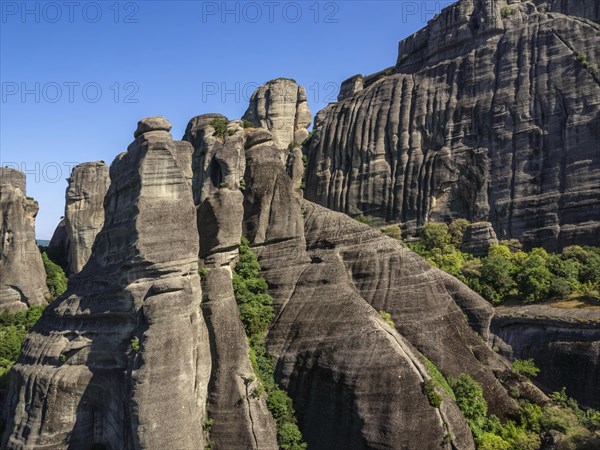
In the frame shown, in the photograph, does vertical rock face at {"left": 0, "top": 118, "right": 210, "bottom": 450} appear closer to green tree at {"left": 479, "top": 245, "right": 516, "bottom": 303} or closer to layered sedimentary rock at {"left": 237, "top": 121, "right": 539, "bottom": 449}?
layered sedimentary rock at {"left": 237, "top": 121, "right": 539, "bottom": 449}

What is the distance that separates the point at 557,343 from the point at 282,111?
47488 mm

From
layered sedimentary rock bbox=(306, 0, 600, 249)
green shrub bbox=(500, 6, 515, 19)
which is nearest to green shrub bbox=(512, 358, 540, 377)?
layered sedimentary rock bbox=(306, 0, 600, 249)

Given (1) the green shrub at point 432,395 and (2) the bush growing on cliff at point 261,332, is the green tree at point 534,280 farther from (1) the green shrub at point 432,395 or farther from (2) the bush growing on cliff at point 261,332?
(2) the bush growing on cliff at point 261,332

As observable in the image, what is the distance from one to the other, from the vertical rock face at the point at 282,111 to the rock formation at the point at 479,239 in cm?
2941

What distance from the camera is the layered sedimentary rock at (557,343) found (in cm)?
2508

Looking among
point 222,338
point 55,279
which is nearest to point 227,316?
point 222,338

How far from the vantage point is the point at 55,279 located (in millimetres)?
47219

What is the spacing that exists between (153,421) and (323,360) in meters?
7.40

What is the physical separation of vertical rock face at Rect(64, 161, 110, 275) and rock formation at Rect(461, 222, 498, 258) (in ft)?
118

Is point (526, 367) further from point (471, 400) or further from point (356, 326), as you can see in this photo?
point (356, 326)

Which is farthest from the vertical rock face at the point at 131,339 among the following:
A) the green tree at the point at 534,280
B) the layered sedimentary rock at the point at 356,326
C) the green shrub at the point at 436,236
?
the green shrub at the point at 436,236

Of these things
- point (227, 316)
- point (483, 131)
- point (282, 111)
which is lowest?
point (227, 316)

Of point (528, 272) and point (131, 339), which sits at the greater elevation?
point (528, 272)

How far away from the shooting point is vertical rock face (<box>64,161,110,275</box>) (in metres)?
48.9
